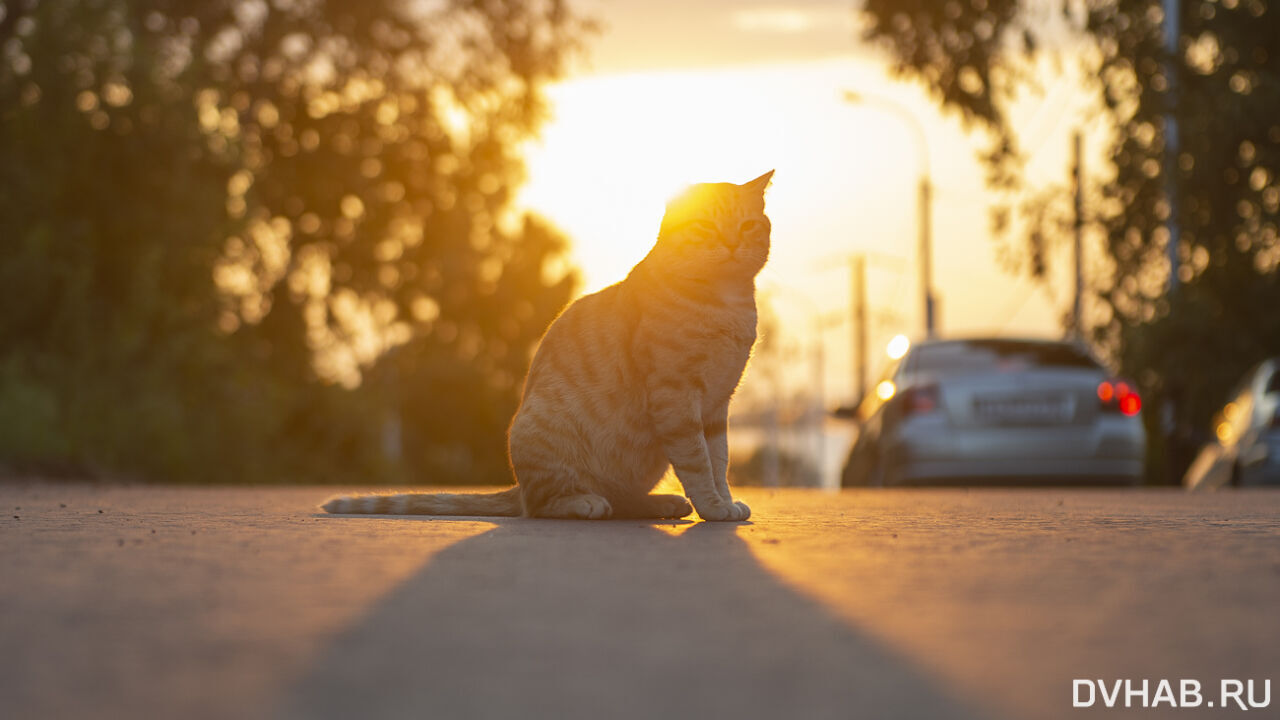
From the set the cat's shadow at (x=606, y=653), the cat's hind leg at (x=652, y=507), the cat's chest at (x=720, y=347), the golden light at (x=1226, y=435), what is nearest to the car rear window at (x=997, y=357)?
the golden light at (x=1226, y=435)

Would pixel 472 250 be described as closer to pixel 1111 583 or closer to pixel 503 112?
pixel 503 112

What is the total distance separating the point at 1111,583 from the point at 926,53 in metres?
15.9

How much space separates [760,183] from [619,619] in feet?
12.4

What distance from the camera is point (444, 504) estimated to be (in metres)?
7.46

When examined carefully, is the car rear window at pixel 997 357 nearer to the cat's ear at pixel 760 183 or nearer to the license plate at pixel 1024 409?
the license plate at pixel 1024 409

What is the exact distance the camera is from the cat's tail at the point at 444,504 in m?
7.43

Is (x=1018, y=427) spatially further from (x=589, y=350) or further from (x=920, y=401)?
(x=589, y=350)

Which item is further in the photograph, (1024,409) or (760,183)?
(1024,409)

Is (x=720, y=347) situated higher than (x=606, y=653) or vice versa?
(x=720, y=347)

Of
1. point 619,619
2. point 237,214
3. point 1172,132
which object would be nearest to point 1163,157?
point 1172,132

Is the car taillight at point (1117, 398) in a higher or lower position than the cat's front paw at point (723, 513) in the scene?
higher

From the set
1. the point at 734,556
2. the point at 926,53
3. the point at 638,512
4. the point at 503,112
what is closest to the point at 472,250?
the point at 503,112

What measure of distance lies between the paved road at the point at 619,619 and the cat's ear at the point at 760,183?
172cm

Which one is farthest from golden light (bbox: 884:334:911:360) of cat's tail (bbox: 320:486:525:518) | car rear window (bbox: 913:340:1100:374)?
cat's tail (bbox: 320:486:525:518)
